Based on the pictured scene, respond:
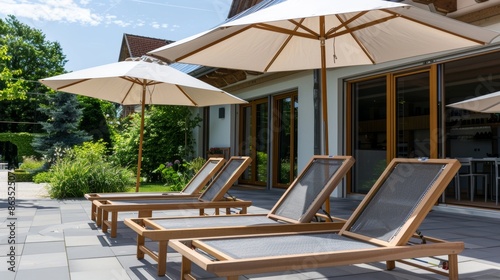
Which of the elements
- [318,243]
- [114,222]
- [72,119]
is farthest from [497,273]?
[72,119]

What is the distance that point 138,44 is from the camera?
2847cm

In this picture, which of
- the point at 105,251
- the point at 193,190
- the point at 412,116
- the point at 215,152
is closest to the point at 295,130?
the point at 412,116

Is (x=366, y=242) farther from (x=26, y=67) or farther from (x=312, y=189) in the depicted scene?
(x=26, y=67)

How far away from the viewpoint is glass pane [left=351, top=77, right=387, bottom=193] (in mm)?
8297

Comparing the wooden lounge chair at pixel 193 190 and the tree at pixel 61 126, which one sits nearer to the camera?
the wooden lounge chair at pixel 193 190

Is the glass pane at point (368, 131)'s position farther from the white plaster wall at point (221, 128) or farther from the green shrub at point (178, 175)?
the white plaster wall at point (221, 128)

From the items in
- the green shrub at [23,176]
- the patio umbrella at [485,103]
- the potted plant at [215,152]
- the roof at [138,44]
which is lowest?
the green shrub at [23,176]

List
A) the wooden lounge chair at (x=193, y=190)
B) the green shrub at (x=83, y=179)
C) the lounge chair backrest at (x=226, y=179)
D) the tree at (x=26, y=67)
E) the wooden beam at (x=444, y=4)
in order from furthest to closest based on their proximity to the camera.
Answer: the tree at (x=26, y=67)
the green shrub at (x=83, y=179)
the wooden beam at (x=444, y=4)
the wooden lounge chair at (x=193, y=190)
the lounge chair backrest at (x=226, y=179)

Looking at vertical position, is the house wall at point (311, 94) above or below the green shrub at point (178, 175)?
above

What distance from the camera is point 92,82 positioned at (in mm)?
7109

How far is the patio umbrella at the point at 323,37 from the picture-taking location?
10.4 ft

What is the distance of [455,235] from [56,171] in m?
6.84

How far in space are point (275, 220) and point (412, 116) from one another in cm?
490

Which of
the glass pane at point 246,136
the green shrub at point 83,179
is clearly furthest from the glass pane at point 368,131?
the green shrub at point 83,179
